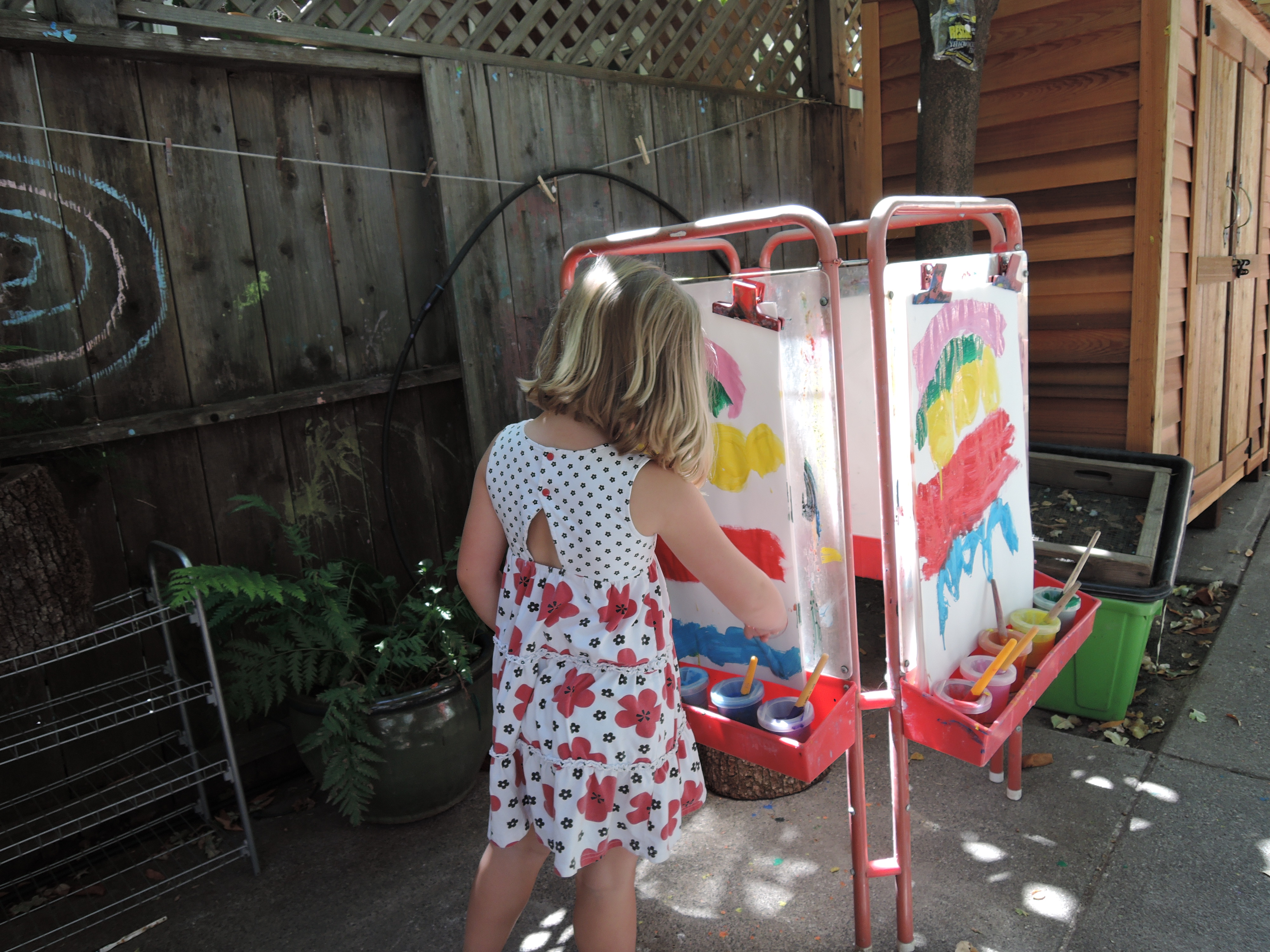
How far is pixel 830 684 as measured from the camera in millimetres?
1893

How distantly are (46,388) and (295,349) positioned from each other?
0.70 m

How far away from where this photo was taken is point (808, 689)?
1.81m

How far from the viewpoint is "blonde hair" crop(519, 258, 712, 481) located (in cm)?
149

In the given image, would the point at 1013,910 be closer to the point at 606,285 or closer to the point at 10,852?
the point at 606,285

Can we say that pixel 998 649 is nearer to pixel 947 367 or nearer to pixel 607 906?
pixel 947 367

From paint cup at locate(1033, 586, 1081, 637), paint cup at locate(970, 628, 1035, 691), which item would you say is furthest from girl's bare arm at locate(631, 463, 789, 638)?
paint cup at locate(1033, 586, 1081, 637)

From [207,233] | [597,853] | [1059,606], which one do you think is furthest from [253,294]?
[1059,606]

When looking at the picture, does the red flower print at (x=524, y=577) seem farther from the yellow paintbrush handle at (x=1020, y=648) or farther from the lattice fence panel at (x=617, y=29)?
the lattice fence panel at (x=617, y=29)

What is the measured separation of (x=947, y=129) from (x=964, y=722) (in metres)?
2.57

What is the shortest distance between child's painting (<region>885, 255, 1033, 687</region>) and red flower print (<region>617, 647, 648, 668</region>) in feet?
2.05

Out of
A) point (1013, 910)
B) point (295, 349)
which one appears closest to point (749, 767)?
point (1013, 910)

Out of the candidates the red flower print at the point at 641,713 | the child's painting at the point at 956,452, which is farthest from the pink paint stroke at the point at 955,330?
the red flower print at the point at 641,713

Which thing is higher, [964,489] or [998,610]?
[964,489]

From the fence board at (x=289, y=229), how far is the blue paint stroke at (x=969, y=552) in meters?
2.07
